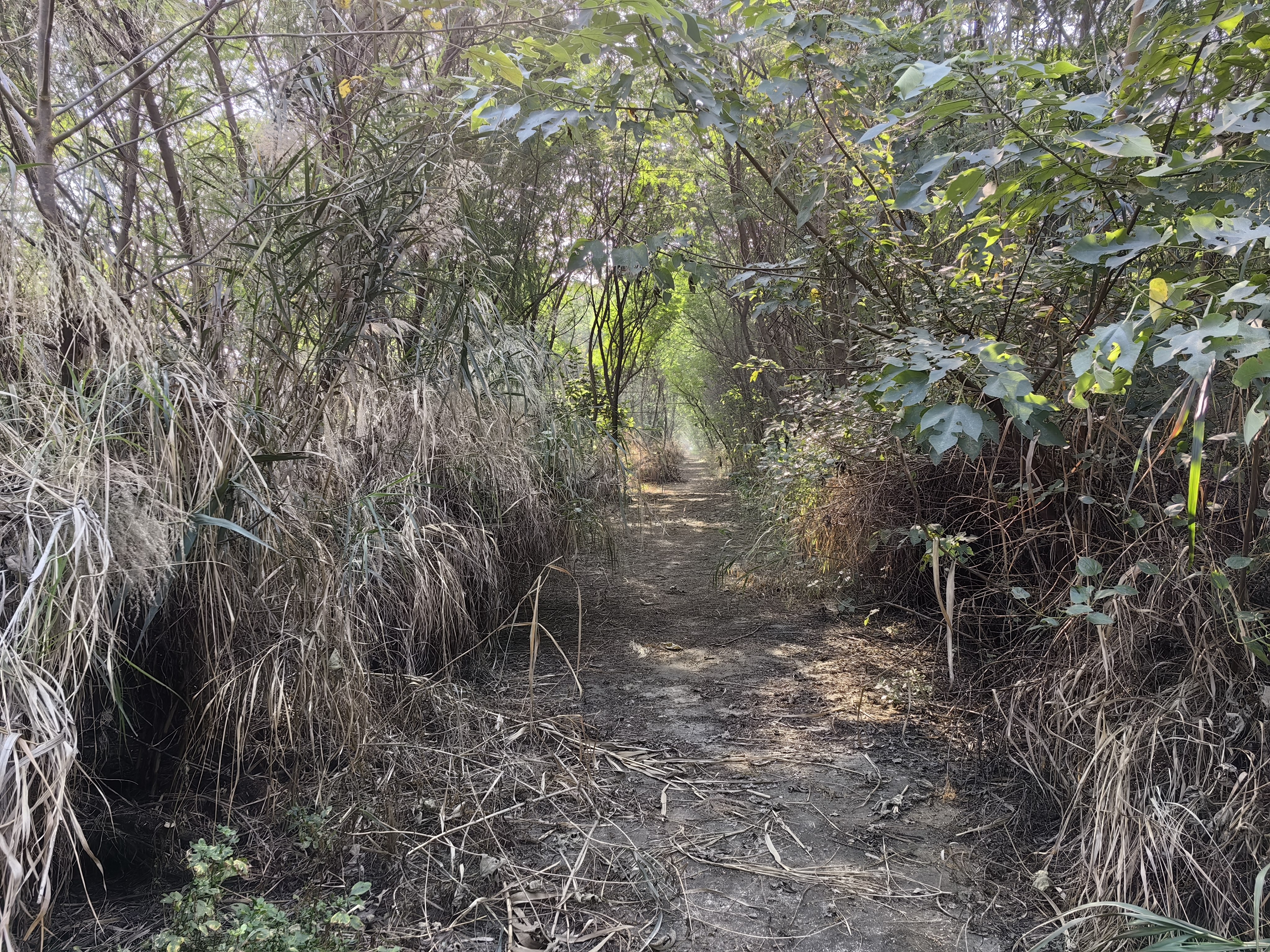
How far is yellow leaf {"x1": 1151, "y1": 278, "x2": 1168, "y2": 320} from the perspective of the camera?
1.26 m

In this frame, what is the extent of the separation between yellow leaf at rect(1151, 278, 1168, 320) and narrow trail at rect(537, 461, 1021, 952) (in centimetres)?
131

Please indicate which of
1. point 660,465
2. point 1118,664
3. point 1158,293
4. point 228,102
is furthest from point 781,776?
point 660,465

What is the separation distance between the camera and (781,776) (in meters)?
2.28

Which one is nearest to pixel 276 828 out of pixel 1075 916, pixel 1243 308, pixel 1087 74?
pixel 1075 916

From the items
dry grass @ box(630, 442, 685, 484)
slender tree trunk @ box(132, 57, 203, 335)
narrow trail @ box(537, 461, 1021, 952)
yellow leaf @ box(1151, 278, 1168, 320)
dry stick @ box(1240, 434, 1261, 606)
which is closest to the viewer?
yellow leaf @ box(1151, 278, 1168, 320)

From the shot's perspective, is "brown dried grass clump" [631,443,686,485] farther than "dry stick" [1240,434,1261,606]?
Yes

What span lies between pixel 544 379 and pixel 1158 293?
9.02 ft

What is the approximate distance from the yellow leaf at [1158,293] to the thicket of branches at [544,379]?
0.05ft

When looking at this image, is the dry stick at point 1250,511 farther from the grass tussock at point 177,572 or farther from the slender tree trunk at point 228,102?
the slender tree trunk at point 228,102

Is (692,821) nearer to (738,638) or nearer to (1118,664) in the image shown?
(1118,664)

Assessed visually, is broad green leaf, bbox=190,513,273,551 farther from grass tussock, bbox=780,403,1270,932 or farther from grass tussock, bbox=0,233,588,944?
grass tussock, bbox=780,403,1270,932

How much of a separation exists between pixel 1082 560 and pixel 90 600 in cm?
215

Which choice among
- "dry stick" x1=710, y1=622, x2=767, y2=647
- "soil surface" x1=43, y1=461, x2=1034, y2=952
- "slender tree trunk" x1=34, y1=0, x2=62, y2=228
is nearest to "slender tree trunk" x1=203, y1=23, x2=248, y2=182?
"slender tree trunk" x1=34, y1=0, x2=62, y2=228

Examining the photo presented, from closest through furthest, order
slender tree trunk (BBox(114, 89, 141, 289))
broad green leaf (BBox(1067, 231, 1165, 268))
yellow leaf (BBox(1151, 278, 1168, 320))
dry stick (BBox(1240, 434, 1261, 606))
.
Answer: yellow leaf (BBox(1151, 278, 1168, 320)) < broad green leaf (BBox(1067, 231, 1165, 268)) < dry stick (BBox(1240, 434, 1261, 606)) < slender tree trunk (BBox(114, 89, 141, 289))
